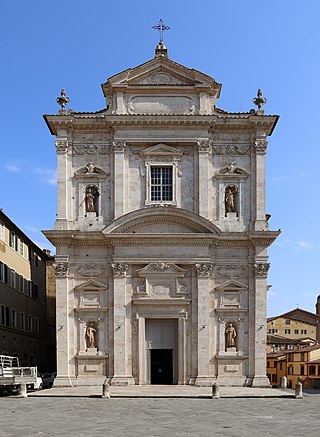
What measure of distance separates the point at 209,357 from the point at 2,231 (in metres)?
15.9

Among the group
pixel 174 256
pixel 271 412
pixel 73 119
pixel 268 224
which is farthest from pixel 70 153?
pixel 271 412

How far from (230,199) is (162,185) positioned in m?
3.89

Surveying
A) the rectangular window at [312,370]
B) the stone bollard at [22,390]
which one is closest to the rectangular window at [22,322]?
the stone bollard at [22,390]

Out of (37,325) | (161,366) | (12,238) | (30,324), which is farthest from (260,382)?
(37,325)

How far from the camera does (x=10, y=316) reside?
41688 millimetres

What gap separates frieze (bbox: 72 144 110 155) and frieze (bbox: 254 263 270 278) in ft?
34.5

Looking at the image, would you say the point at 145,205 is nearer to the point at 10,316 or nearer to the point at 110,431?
the point at 10,316

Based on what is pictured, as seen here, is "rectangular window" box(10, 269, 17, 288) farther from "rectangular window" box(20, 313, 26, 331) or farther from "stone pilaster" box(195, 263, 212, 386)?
"stone pilaster" box(195, 263, 212, 386)

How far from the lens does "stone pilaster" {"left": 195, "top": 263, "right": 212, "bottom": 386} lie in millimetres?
32969

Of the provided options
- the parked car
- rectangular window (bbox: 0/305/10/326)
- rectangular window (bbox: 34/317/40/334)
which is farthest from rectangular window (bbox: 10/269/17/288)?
rectangular window (bbox: 34/317/40/334)

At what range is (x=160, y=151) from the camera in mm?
34625

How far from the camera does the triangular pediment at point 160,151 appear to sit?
1362 inches

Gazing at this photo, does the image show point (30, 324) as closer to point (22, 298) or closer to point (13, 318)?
point (22, 298)

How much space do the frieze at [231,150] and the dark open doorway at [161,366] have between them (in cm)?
1146
